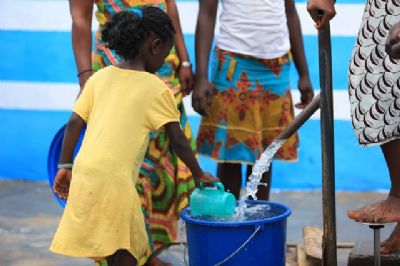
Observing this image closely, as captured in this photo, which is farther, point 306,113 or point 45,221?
point 45,221

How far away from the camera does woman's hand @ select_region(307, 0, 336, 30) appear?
3365mm

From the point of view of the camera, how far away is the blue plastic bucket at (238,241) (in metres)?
3.58

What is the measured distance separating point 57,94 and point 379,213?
128 inches

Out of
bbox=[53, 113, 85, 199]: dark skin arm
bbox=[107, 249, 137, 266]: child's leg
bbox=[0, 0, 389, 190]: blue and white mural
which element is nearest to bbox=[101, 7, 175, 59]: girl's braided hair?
bbox=[53, 113, 85, 199]: dark skin arm

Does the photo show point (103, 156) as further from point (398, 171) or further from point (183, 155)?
point (398, 171)

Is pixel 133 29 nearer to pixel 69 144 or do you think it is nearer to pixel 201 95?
pixel 69 144

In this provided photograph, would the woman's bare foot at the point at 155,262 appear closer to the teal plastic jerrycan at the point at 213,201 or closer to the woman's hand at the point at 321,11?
the teal plastic jerrycan at the point at 213,201

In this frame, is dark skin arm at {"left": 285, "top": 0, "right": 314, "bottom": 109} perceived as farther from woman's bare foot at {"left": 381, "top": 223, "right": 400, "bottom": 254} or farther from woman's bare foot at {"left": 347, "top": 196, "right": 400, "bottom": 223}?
woman's bare foot at {"left": 347, "top": 196, "right": 400, "bottom": 223}

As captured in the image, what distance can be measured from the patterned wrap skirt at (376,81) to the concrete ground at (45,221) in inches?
38.9

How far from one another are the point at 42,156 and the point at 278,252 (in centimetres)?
297

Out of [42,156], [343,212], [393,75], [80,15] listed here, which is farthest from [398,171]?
[42,156]

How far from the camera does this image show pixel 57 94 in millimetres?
6234

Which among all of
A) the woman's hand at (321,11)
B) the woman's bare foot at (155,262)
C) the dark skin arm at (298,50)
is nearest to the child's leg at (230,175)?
→ the dark skin arm at (298,50)

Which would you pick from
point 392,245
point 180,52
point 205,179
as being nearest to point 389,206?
point 392,245
